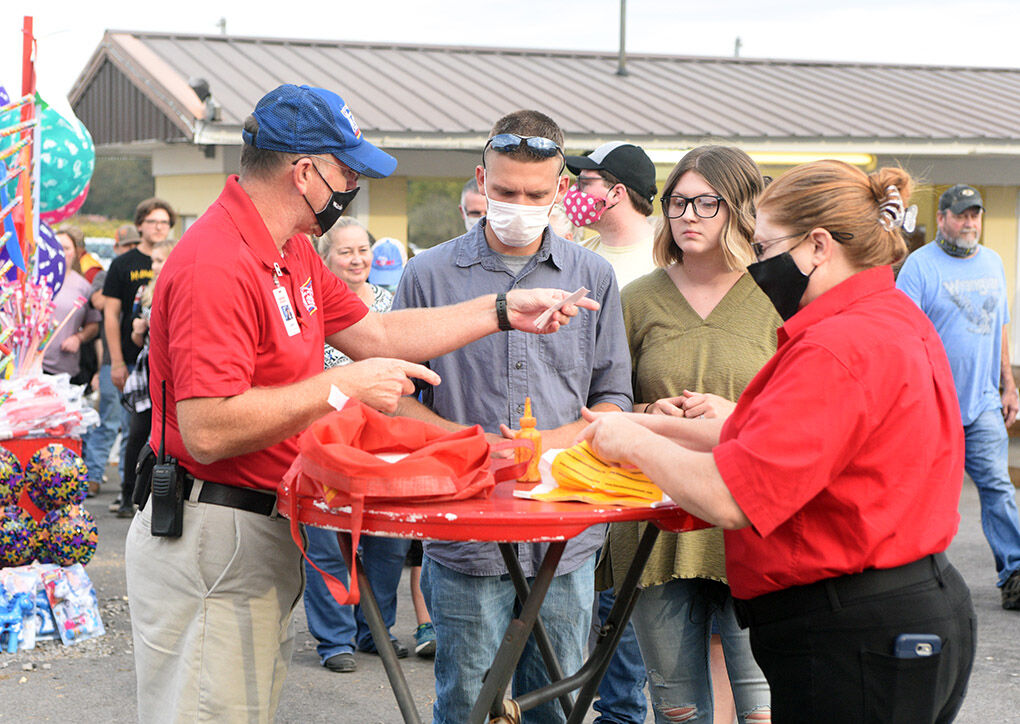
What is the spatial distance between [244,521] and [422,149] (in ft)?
29.8

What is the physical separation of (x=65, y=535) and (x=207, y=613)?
3.20m

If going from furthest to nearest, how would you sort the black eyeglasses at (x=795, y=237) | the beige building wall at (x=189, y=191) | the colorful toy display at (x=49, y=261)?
the beige building wall at (x=189, y=191) < the colorful toy display at (x=49, y=261) < the black eyeglasses at (x=795, y=237)

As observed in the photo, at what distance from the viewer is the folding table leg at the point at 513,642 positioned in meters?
2.40

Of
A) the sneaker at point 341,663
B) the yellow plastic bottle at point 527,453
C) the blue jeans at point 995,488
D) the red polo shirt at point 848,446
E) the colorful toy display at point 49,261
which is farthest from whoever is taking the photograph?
the colorful toy display at point 49,261

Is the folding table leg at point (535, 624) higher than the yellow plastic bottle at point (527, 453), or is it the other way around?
the yellow plastic bottle at point (527, 453)

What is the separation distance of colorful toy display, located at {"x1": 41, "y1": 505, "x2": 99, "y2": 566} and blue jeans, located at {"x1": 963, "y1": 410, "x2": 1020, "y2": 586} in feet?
15.6

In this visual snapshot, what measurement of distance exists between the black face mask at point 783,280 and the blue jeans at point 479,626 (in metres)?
1.09

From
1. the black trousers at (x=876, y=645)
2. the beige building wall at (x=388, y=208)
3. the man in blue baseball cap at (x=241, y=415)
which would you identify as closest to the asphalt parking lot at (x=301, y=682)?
the man in blue baseball cap at (x=241, y=415)

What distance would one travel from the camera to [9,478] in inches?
211

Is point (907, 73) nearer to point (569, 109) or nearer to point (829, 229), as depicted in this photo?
point (569, 109)

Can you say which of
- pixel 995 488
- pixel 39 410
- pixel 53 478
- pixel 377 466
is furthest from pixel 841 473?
pixel 995 488

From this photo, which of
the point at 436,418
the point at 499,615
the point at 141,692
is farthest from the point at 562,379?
the point at 141,692

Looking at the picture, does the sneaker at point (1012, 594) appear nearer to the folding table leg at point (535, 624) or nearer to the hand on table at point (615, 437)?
the folding table leg at point (535, 624)

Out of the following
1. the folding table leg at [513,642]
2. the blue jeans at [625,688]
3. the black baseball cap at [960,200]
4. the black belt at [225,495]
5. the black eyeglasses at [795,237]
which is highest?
the black baseball cap at [960,200]
